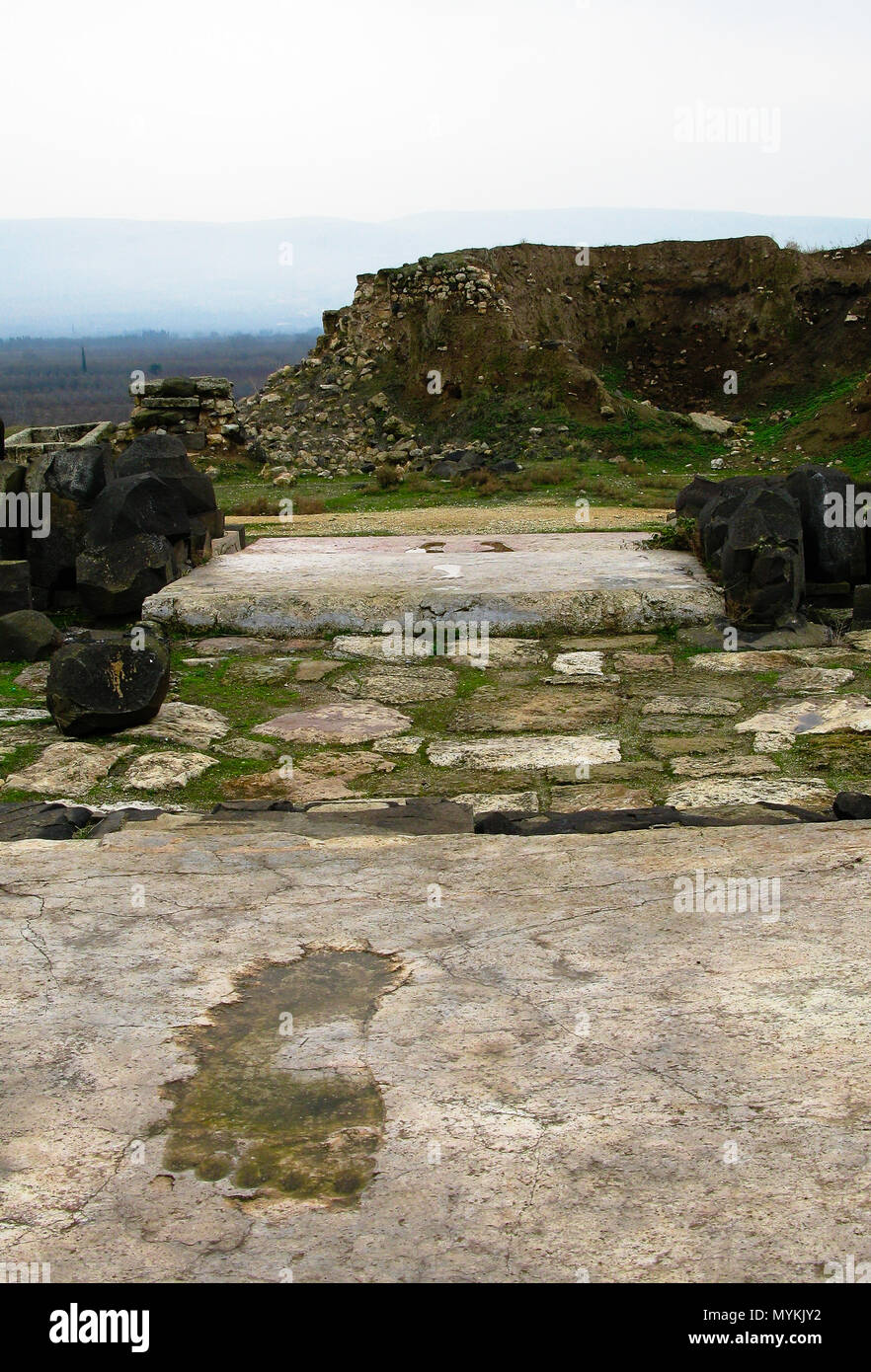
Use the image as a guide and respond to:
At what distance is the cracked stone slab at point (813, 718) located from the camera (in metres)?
5.20

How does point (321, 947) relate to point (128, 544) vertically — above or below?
below

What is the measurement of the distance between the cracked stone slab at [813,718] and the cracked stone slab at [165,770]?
2.13 m

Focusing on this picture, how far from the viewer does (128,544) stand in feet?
24.1

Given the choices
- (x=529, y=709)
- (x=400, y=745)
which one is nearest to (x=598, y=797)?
(x=400, y=745)

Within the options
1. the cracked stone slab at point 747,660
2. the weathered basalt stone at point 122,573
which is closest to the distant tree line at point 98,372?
the weathered basalt stone at point 122,573

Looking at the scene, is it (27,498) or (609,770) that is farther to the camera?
(27,498)

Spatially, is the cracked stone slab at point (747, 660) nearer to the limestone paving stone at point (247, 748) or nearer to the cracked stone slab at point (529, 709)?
the cracked stone slab at point (529, 709)

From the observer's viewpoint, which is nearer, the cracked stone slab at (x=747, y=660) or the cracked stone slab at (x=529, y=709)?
the cracked stone slab at (x=529, y=709)

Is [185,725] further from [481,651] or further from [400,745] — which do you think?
[481,651]
